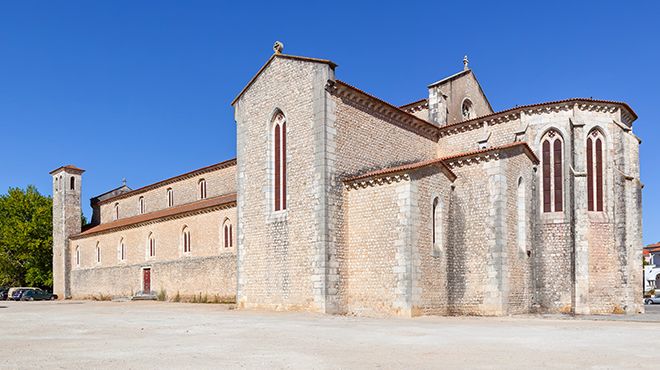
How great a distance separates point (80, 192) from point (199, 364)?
4752 cm

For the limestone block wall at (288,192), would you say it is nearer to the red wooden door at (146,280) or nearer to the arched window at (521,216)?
the arched window at (521,216)

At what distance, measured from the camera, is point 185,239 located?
39406 mm

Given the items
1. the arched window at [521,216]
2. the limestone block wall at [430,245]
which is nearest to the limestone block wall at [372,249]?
the limestone block wall at [430,245]

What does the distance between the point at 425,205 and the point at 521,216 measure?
4.91 meters

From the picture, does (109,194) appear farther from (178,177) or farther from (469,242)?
(469,242)

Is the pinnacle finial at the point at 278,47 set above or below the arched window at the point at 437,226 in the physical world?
above

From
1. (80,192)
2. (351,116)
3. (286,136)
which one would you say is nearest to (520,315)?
(351,116)

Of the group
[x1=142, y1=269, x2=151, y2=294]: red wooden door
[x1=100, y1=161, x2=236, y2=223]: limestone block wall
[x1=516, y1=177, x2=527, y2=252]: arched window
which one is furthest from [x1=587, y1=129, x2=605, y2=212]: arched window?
[x1=142, y1=269, x2=151, y2=294]: red wooden door

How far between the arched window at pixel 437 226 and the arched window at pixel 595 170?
24.2 ft

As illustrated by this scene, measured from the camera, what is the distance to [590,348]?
485 inches

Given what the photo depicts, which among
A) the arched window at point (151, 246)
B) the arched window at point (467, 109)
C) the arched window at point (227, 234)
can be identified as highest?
the arched window at point (467, 109)

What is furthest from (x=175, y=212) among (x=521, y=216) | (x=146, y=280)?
(x=521, y=216)

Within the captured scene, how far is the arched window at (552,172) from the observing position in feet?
86.4

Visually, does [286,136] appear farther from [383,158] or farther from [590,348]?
[590,348]
